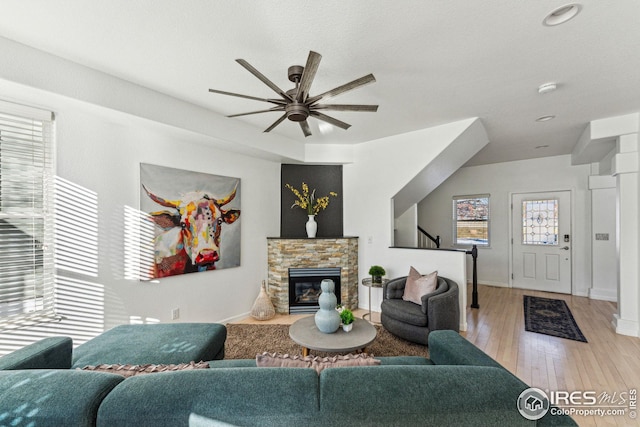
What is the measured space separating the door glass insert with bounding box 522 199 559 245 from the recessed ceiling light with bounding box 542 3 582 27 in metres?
4.85

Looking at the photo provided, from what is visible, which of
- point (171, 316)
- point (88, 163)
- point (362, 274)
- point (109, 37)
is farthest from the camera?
point (362, 274)

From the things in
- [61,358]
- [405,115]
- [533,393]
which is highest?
[405,115]

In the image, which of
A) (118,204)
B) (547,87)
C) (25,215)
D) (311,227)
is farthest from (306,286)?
(547,87)

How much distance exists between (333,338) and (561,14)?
9.37 ft

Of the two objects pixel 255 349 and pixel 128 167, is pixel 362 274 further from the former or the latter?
pixel 128 167

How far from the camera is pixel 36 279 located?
233cm

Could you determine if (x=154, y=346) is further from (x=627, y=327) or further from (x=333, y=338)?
(x=627, y=327)

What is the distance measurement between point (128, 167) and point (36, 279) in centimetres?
126

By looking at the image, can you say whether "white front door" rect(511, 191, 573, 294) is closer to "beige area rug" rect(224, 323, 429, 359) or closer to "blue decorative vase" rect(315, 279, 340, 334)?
"beige area rug" rect(224, 323, 429, 359)

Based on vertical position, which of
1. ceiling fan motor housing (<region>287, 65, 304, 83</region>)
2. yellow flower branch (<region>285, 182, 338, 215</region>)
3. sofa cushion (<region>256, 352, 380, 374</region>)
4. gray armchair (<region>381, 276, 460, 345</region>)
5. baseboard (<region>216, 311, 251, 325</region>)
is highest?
ceiling fan motor housing (<region>287, 65, 304, 83</region>)

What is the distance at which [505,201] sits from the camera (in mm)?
5844

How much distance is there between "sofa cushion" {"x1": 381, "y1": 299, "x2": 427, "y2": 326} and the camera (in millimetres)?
3037

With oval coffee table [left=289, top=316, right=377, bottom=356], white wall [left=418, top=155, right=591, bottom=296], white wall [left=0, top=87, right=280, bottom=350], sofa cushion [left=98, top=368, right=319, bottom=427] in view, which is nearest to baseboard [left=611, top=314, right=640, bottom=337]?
white wall [left=418, top=155, right=591, bottom=296]

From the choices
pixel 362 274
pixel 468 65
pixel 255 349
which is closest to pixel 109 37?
pixel 468 65
